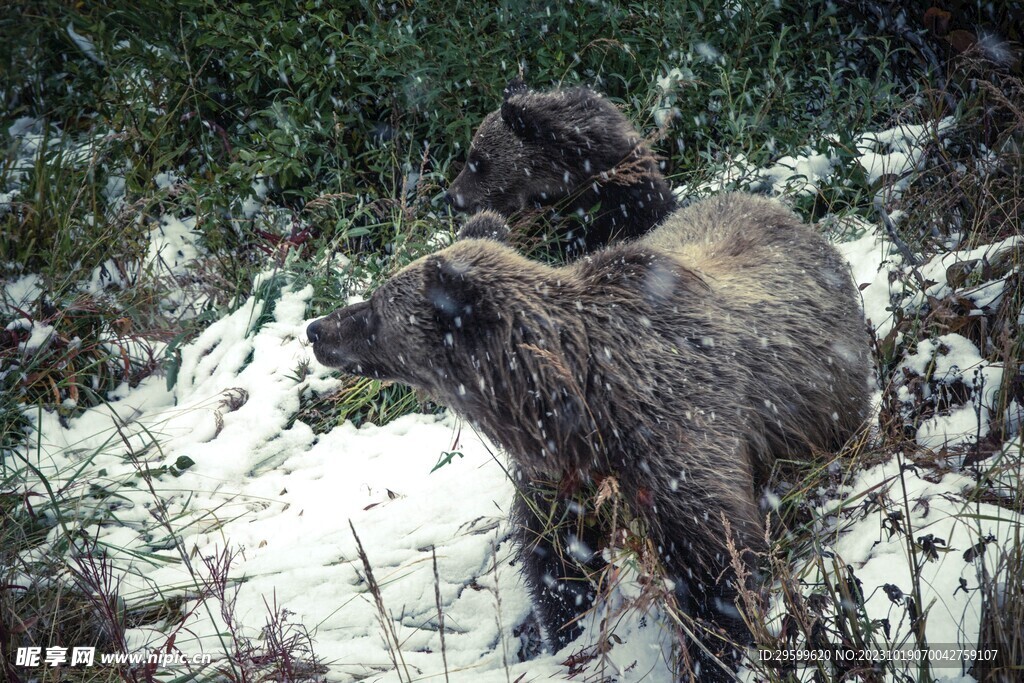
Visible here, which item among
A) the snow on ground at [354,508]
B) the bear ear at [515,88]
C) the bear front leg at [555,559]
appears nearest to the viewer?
the snow on ground at [354,508]

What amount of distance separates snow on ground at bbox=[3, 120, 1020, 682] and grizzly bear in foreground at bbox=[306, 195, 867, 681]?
0.31m

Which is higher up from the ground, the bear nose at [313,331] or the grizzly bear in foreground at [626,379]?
the bear nose at [313,331]

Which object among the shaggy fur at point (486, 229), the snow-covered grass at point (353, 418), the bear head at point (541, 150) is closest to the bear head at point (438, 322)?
the shaggy fur at point (486, 229)

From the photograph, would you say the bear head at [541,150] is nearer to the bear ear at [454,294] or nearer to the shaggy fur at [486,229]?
the shaggy fur at [486,229]

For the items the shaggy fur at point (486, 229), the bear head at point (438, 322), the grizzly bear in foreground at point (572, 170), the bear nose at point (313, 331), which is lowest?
the bear head at point (438, 322)

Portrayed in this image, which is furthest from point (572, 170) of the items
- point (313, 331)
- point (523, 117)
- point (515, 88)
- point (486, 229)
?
point (313, 331)

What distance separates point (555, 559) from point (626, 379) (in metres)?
0.85

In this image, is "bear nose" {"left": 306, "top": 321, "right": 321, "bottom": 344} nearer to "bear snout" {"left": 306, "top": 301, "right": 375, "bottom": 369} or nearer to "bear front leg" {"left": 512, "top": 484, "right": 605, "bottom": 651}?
"bear snout" {"left": 306, "top": 301, "right": 375, "bottom": 369}

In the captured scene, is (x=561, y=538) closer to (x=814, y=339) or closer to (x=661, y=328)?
(x=661, y=328)

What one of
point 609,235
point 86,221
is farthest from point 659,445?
point 86,221

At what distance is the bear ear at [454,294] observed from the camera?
2822 millimetres

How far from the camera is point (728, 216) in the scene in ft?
13.0

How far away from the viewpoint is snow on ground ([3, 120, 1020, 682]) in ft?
9.00

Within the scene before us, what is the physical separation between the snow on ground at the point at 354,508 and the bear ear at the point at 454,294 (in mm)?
930
